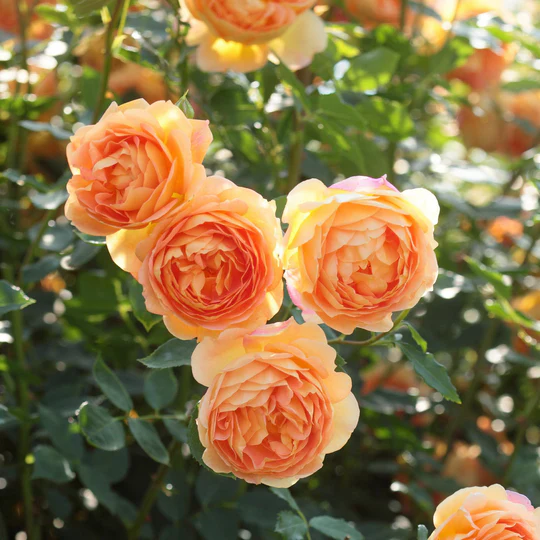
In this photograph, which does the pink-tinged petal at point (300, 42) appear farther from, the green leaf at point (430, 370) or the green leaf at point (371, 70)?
the green leaf at point (430, 370)

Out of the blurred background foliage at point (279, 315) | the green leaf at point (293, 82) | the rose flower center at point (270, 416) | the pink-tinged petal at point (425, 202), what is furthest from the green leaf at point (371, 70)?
the rose flower center at point (270, 416)

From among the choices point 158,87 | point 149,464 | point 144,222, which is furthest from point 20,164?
point 144,222

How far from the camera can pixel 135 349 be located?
1048 millimetres

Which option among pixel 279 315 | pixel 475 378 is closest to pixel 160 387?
pixel 279 315

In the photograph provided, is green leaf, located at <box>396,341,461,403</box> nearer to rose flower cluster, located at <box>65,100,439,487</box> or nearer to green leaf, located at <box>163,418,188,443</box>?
rose flower cluster, located at <box>65,100,439,487</box>

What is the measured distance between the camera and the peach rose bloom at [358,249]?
506 millimetres

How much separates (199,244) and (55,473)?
14.4 inches

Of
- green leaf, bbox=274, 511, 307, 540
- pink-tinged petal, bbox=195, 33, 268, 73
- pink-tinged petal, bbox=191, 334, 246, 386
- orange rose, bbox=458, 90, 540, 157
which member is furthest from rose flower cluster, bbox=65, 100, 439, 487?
orange rose, bbox=458, 90, 540, 157

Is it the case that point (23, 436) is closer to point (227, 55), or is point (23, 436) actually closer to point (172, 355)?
point (172, 355)

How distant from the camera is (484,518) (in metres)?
0.52

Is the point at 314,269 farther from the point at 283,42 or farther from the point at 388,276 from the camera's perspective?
the point at 283,42

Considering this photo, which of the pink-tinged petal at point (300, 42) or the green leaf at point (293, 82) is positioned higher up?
the pink-tinged petal at point (300, 42)

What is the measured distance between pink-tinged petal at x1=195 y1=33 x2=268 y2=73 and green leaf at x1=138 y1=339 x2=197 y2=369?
29cm

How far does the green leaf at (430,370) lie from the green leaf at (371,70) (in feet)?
1.18
